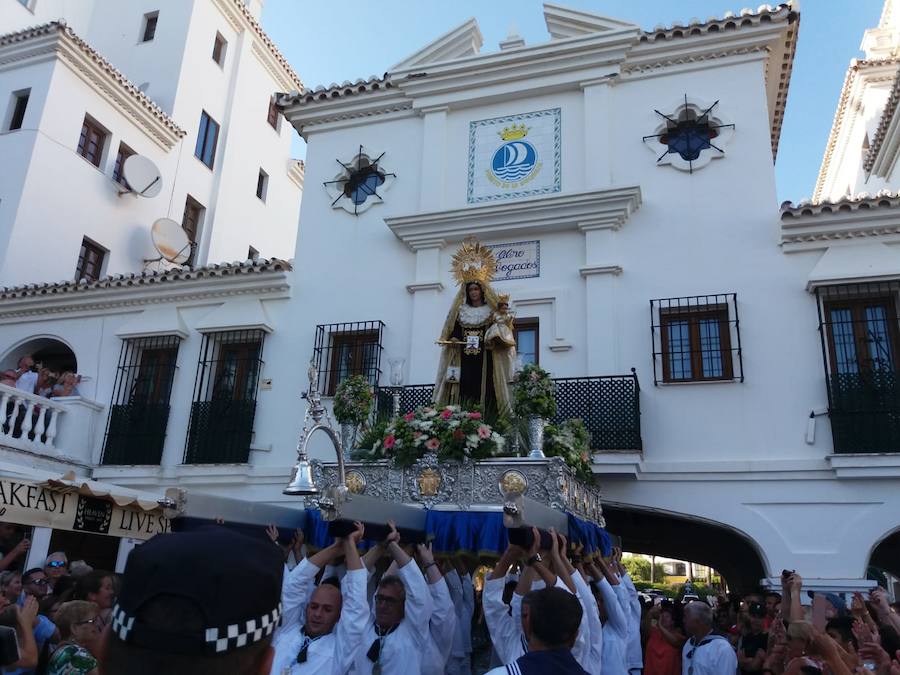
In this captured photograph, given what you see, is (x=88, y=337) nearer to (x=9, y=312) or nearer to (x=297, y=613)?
(x=9, y=312)

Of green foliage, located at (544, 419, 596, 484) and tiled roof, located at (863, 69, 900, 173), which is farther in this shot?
tiled roof, located at (863, 69, 900, 173)

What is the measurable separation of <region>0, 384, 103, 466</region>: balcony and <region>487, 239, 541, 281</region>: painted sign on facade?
25.2ft

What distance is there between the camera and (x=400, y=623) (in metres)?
5.03

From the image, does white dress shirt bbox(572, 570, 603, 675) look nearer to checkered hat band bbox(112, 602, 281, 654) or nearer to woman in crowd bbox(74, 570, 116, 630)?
woman in crowd bbox(74, 570, 116, 630)

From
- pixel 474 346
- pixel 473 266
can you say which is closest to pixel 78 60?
pixel 473 266

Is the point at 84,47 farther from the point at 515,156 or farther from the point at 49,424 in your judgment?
the point at 515,156

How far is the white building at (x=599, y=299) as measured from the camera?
10609 mm

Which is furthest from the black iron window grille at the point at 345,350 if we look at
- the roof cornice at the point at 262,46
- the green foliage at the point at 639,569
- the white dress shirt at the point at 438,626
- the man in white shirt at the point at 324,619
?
the green foliage at the point at 639,569

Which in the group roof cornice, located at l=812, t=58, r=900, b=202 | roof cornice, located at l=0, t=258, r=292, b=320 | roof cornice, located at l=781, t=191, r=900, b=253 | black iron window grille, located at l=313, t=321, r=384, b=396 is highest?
roof cornice, located at l=812, t=58, r=900, b=202

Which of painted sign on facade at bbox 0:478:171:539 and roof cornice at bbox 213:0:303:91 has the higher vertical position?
roof cornice at bbox 213:0:303:91

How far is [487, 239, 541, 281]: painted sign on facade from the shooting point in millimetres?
12539

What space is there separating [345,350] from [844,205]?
8000mm

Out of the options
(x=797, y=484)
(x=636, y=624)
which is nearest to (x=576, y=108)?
(x=797, y=484)

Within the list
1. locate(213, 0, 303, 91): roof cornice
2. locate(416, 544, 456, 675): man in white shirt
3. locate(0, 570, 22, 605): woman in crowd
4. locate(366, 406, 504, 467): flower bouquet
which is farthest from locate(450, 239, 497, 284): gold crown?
locate(213, 0, 303, 91): roof cornice
